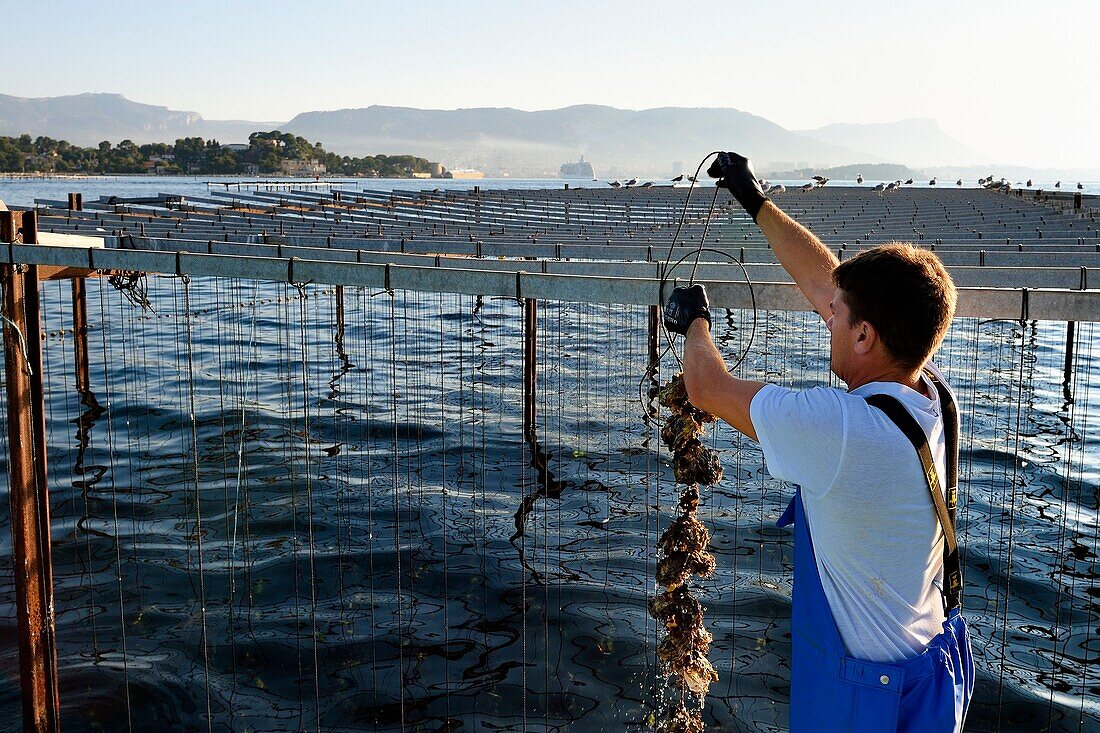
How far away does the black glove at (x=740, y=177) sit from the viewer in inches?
134

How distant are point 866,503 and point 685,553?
0.86 m

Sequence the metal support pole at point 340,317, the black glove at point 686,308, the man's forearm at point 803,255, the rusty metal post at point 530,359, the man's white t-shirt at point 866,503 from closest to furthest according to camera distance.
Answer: the man's white t-shirt at point 866,503, the black glove at point 686,308, the man's forearm at point 803,255, the rusty metal post at point 530,359, the metal support pole at point 340,317

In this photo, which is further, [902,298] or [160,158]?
[160,158]

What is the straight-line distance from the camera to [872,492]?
2.60m

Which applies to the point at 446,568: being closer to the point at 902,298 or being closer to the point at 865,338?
the point at 865,338

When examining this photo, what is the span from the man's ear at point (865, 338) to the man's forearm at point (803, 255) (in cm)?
73

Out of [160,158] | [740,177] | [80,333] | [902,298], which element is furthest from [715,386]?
[160,158]

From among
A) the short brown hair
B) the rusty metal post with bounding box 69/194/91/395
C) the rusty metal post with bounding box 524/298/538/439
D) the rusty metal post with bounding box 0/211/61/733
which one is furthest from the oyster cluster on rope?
the rusty metal post with bounding box 69/194/91/395

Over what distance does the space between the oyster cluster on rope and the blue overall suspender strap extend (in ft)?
1.53

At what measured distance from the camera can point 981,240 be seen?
44.3ft

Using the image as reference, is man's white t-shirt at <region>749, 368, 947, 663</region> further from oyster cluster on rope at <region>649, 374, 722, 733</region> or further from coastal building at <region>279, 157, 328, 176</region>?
coastal building at <region>279, 157, 328, 176</region>

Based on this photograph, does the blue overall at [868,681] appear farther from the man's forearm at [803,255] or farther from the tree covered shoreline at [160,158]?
the tree covered shoreline at [160,158]

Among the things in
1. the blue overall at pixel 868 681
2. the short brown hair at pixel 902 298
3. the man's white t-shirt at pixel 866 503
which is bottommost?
the blue overall at pixel 868 681

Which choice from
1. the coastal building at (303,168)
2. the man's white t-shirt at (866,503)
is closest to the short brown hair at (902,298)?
the man's white t-shirt at (866,503)
